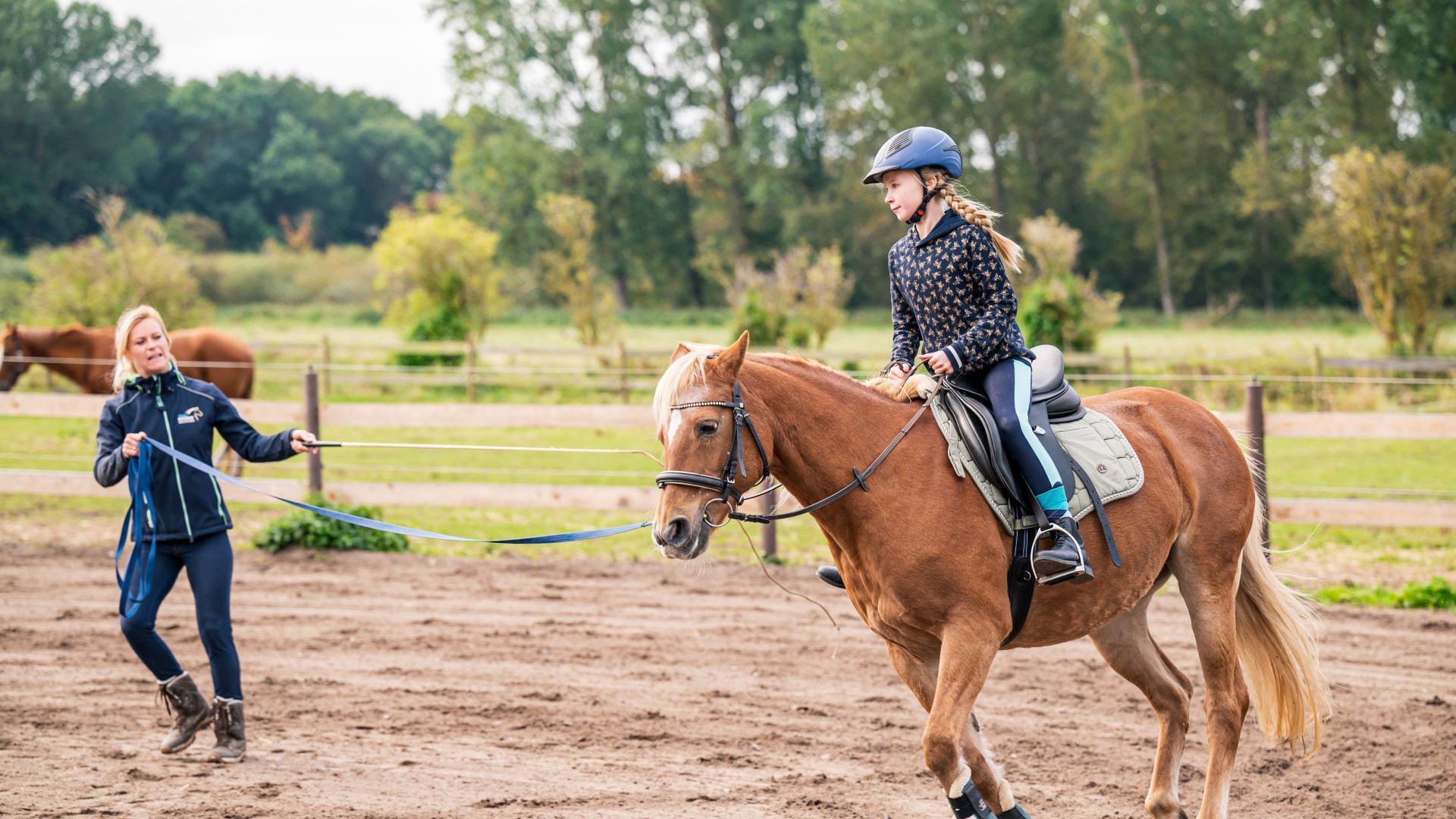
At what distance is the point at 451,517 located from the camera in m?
11.5

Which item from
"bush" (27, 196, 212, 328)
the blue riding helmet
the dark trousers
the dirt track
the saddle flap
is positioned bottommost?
the dirt track

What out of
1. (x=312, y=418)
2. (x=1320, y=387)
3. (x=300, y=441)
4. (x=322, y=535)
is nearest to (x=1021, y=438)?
(x=300, y=441)

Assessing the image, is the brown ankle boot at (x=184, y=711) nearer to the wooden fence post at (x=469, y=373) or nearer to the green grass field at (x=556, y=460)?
the green grass field at (x=556, y=460)

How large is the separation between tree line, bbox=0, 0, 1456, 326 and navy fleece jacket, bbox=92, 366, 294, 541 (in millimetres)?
35786

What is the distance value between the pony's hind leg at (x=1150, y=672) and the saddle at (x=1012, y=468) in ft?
2.18

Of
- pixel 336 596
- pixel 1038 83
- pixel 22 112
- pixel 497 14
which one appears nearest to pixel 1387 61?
pixel 1038 83

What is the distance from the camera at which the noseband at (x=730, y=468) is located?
10.9ft

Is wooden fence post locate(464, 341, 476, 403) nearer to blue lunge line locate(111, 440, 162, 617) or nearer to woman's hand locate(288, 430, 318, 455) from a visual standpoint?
blue lunge line locate(111, 440, 162, 617)

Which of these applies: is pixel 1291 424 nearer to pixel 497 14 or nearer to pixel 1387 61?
pixel 1387 61

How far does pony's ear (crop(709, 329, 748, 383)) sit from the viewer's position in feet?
11.3

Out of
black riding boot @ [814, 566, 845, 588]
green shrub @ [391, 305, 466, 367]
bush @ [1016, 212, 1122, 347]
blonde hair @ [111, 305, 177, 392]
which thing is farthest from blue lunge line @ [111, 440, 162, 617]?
green shrub @ [391, 305, 466, 367]

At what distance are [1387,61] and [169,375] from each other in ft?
127

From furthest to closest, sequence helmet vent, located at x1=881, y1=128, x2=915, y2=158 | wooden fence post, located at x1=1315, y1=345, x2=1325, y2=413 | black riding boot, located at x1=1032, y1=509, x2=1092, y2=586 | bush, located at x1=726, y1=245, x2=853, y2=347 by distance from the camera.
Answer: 1. bush, located at x1=726, y1=245, x2=853, y2=347
2. wooden fence post, located at x1=1315, y1=345, x2=1325, y2=413
3. helmet vent, located at x1=881, y1=128, x2=915, y2=158
4. black riding boot, located at x1=1032, y1=509, x2=1092, y2=586

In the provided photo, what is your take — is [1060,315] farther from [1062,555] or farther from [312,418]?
[1062,555]
